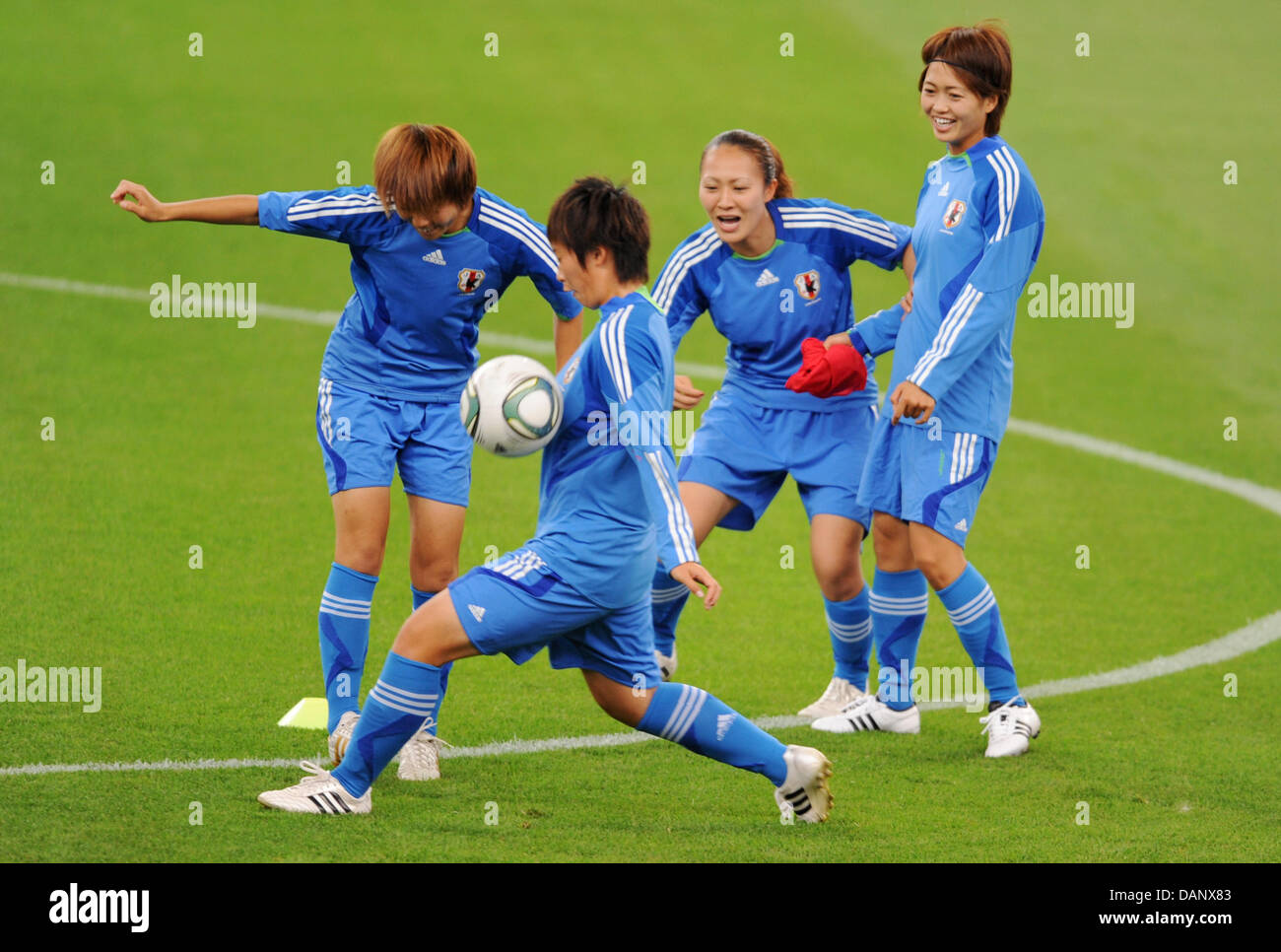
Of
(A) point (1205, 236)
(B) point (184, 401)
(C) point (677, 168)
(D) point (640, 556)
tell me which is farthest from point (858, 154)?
(D) point (640, 556)

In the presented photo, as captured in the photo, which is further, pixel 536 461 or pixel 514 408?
pixel 536 461

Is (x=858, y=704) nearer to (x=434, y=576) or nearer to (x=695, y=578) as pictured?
(x=434, y=576)

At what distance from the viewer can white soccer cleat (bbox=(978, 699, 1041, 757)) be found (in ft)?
20.6

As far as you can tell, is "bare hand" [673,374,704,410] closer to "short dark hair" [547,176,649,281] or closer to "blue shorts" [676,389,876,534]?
"blue shorts" [676,389,876,534]

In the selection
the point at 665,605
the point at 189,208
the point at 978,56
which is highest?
the point at 978,56

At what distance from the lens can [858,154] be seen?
19.7 meters

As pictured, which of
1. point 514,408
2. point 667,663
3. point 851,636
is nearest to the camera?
point 514,408

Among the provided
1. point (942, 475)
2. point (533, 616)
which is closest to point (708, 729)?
point (533, 616)

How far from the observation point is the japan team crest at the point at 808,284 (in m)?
6.45

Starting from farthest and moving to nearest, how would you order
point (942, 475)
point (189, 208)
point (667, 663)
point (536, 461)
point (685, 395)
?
point (536, 461), point (667, 663), point (685, 395), point (942, 475), point (189, 208)

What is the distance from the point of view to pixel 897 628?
6621mm

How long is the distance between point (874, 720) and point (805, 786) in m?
1.50

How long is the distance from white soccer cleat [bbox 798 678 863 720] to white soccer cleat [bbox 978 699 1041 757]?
625 millimetres

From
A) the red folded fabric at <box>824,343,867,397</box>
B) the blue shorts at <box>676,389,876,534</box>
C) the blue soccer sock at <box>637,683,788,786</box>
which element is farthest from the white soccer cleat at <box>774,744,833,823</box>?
the red folded fabric at <box>824,343,867,397</box>
